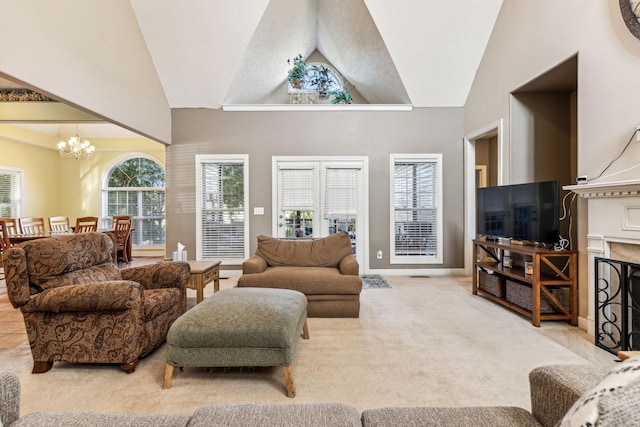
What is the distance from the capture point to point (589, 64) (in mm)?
2754

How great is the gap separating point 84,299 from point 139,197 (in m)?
6.60

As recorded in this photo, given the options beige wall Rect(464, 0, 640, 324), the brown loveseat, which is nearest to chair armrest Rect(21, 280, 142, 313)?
the brown loveseat

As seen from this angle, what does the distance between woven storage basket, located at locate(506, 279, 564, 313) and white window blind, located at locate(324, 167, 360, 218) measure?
256 centimetres

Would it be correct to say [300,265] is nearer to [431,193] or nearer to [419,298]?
[419,298]

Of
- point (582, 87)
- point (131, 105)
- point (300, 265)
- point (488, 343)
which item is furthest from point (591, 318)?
point (131, 105)

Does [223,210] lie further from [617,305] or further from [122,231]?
[617,305]

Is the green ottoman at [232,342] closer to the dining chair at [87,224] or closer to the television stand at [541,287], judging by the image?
the television stand at [541,287]

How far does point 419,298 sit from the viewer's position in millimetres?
3965

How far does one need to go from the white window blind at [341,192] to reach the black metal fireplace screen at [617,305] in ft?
10.9

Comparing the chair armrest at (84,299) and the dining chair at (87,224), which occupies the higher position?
the dining chair at (87,224)

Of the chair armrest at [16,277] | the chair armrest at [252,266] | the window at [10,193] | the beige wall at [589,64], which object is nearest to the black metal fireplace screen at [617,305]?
the beige wall at [589,64]

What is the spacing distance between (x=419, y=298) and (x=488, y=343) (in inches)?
52.6

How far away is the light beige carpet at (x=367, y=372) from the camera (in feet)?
6.10

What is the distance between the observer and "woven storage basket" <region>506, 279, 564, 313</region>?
3.13 metres
